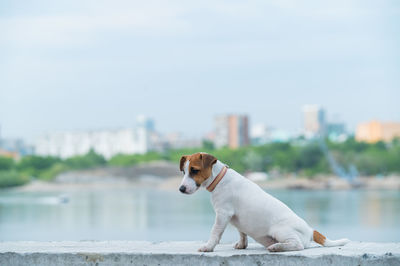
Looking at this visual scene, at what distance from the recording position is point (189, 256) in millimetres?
3719

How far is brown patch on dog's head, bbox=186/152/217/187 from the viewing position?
3770mm

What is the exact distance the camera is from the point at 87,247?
4098 mm

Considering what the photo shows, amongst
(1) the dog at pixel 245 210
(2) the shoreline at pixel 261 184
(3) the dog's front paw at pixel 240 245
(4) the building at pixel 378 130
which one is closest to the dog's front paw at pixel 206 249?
(1) the dog at pixel 245 210

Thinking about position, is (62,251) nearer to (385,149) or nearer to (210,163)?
(210,163)

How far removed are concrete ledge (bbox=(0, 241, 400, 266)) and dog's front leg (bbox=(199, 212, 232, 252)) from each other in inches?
2.1

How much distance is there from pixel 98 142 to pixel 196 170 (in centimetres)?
15153

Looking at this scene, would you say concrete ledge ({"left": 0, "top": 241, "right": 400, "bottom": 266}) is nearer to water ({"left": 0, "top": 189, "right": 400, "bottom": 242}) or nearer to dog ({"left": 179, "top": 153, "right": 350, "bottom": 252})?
dog ({"left": 179, "top": 153, "right": 350, "bottom": 252})

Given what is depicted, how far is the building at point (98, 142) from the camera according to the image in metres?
145

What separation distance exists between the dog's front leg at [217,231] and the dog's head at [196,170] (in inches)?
9.0

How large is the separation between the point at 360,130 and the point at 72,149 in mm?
65668

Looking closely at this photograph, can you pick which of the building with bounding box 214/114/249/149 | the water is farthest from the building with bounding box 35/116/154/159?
the water

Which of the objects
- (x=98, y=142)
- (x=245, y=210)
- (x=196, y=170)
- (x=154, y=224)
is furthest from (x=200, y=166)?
(x=98, y=142)

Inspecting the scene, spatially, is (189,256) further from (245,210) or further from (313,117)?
(313,117)

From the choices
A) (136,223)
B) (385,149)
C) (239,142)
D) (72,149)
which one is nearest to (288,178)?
(385,149)
